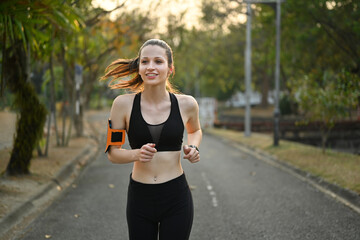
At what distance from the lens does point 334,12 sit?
1331 cm

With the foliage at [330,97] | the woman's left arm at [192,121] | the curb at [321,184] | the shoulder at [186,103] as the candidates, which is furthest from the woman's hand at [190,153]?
the foliage at [330,97]

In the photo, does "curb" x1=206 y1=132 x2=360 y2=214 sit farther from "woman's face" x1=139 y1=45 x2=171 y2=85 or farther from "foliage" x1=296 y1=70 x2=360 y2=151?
"woman's face" x1=139 y1=45 x2=171 y2=85

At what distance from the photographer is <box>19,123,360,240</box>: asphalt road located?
4.91m

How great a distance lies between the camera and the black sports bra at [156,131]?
2.61m

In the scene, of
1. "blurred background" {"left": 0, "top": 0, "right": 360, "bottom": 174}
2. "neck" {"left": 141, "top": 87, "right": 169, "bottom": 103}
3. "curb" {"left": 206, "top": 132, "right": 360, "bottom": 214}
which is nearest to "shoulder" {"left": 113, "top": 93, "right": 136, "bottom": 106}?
"neck" {"left": 141, "top": 87, "right": 169, "bottom": 103}

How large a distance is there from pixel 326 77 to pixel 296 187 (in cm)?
526

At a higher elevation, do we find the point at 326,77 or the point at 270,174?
the point at 326,77

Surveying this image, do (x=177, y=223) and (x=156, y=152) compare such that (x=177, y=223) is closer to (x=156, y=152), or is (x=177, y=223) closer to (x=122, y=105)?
(x=156, y=152)

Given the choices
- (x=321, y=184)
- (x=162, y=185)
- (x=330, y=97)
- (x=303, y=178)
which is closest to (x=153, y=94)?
(x=162, y=185)

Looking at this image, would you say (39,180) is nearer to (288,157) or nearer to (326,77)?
(288,157)

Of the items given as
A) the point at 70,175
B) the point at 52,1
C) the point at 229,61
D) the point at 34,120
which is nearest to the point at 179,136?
the point at 52,1

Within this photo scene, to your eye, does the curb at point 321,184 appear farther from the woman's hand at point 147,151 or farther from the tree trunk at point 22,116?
the tree trunk at point 22,116

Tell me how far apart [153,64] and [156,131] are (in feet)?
1.53

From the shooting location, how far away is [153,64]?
2.65m
